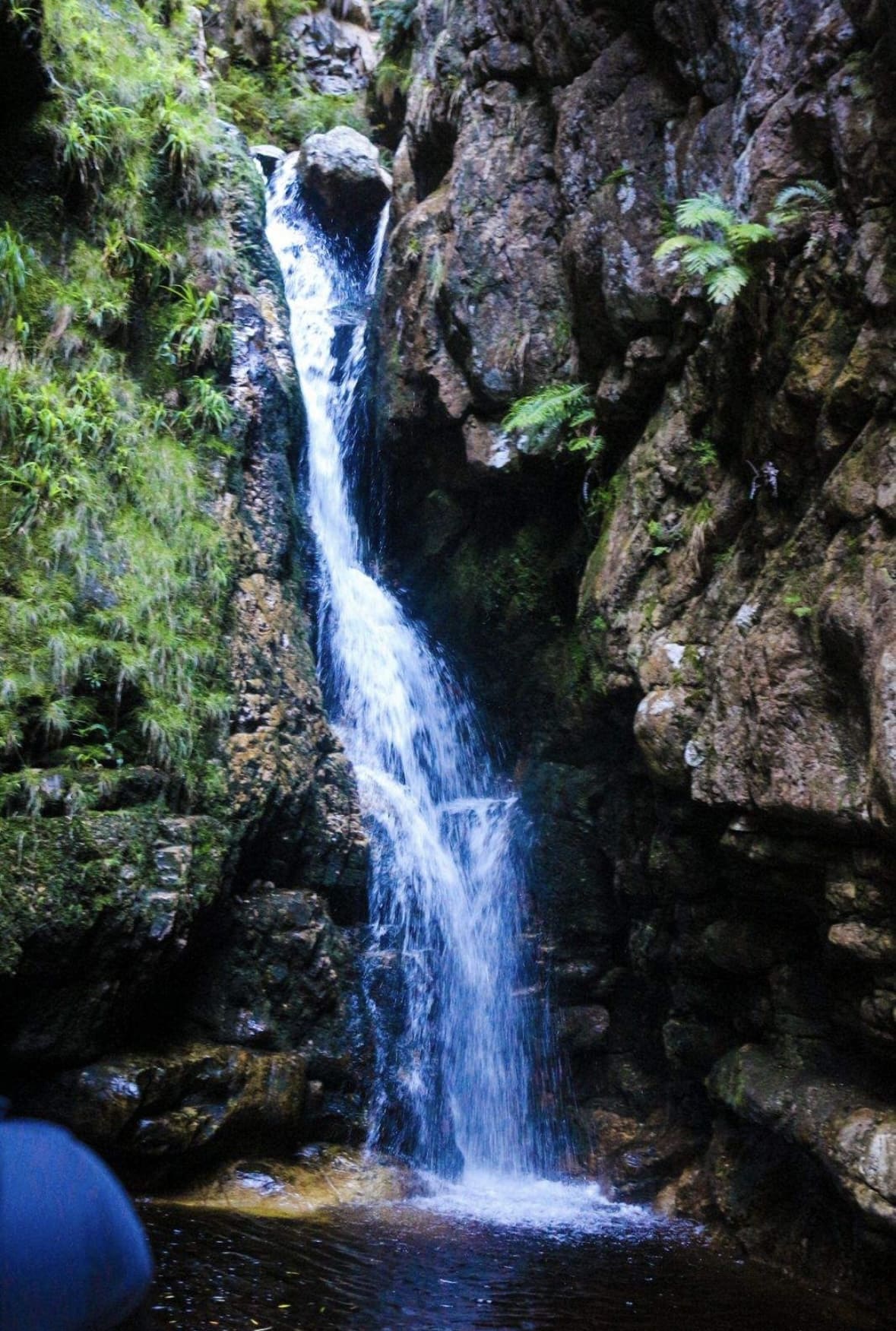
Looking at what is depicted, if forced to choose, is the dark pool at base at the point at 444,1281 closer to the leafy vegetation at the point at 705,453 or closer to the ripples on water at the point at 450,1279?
the ripples on water at the point at 450,1279

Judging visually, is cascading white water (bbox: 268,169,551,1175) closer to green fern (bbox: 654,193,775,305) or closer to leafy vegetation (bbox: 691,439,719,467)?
leafy vegetation (bbox: 691,439,719,467)

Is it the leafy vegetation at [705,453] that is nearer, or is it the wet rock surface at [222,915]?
the wet rock surface at [222,915]

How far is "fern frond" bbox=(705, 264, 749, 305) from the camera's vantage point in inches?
238

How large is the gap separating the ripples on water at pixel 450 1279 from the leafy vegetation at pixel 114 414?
11.0 feet

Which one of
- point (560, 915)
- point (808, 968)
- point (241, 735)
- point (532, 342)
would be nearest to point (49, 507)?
point (241, 735)

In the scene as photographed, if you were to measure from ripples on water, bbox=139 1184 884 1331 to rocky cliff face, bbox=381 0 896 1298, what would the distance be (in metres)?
0.76

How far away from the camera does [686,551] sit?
24.8ft

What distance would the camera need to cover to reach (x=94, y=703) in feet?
23.9

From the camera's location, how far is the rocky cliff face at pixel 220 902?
612cm

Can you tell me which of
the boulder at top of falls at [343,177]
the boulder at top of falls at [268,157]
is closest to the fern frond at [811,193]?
the boulder at top of falls at [343,177]

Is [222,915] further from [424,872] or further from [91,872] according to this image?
[424,872]

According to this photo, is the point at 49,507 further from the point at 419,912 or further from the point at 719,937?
the point at 719,937

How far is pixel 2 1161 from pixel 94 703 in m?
6.29

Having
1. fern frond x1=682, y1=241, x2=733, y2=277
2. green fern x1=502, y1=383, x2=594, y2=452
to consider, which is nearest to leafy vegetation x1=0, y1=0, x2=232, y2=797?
green fern x1=502, y1=383, x2=594, y2=452
